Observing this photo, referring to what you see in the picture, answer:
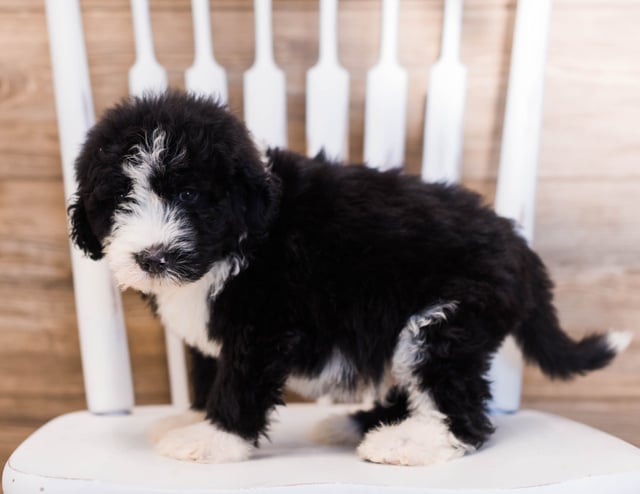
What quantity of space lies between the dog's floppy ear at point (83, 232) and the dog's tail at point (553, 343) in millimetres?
717

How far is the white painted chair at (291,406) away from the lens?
37.1 inches

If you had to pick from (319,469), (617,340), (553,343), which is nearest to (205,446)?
(319,469)

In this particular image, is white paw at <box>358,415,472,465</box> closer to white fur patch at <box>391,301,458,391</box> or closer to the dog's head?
white fur patch at <box>391,301,458,391</box>

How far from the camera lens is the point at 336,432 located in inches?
46.9

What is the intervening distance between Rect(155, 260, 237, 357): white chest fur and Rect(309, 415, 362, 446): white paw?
220mm

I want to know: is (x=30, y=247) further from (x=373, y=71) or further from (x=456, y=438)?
(x=456, y=438)

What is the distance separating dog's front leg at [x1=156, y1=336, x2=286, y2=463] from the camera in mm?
1037

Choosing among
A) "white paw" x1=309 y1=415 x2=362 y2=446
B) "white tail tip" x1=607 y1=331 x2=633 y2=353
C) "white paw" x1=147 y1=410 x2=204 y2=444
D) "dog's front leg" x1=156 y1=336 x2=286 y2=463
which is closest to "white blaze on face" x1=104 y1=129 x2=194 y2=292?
"dog's front leg" x1=156 y1=336 x2=286 y2=463

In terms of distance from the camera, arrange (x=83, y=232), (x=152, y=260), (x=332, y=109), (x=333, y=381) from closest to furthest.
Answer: (x=152, y=260)
(x=83, y=232)
(x=333, y=381)
(x=332, y=109)

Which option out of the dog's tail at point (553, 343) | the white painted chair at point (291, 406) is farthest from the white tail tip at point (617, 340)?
the white painted chair at point (291, 406)

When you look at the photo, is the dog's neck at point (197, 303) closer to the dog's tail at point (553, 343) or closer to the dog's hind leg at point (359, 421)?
the dog's hind leg at point (359, 421)

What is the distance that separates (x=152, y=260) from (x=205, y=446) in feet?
0.96

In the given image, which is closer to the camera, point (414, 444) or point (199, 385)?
point (414, 444)

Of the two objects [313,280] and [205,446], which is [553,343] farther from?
[205,446]
